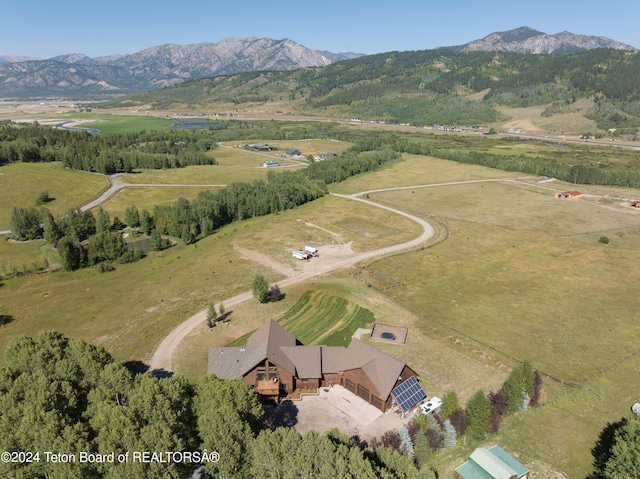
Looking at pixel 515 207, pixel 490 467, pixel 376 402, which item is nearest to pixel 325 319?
pixel 376 402

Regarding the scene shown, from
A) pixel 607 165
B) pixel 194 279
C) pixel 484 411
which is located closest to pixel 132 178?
pixel 194 279

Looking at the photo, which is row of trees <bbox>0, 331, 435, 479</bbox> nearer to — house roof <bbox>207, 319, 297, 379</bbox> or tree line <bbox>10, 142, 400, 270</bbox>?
house roof <bbox>207, 319, 297, 379</bbox>

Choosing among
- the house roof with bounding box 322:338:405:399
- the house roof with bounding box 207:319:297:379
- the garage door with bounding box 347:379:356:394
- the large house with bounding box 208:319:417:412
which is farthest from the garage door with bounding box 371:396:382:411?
the house roof with bounding box 207:319:297:379

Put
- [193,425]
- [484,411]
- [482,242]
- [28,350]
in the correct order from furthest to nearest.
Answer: [482,242], [28,350], [484,411], [193,425]

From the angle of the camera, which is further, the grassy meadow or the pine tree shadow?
the grassy meadow

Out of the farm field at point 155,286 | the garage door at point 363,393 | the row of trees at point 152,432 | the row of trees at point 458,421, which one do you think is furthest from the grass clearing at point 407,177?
the row of trees at point 152,432

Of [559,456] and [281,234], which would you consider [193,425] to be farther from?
[281,234]
